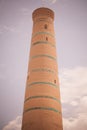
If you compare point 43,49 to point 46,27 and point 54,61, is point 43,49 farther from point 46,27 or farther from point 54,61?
point 46,27

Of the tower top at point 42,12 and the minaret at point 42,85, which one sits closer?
the minaret at point 42,85

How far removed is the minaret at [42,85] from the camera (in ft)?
62.3

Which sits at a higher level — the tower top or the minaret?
the tower top

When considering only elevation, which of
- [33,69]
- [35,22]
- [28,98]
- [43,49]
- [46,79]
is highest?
[35,22]

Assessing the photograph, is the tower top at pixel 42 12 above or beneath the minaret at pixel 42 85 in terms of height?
above

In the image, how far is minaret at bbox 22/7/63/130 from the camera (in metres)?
19.0

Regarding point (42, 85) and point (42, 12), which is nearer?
point (42, 85)

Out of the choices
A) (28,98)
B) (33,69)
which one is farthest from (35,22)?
(28,98)

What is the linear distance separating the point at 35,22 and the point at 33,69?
7.32 meters

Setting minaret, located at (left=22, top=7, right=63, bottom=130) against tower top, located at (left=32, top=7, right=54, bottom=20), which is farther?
tower top, located at (left=32, top=7, right=54, bottom=20)

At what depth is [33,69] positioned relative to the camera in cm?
2203

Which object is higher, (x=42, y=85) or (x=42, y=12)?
(x=42, y=12)

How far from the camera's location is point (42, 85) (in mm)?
20578

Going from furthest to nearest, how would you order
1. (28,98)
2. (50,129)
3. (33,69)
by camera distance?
(33,69) < (28,98) < (50,129)
